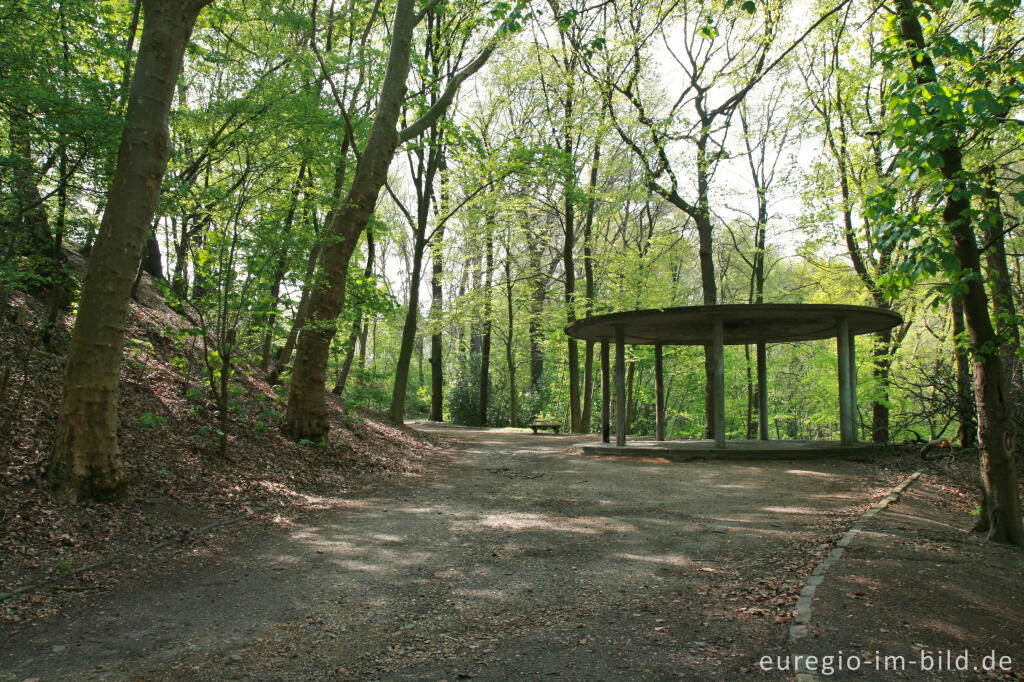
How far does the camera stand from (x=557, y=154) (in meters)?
15.5

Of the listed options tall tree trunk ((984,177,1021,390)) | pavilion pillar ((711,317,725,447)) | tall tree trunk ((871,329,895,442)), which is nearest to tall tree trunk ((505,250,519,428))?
pavilion pillar ((711,317,725,447))

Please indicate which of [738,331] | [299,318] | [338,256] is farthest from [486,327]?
[338,256]

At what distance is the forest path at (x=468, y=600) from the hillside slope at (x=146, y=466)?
0.54 metres

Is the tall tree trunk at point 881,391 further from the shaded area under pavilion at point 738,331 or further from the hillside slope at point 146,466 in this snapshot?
the hillside slope at point 146,466

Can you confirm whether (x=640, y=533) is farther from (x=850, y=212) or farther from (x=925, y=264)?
(x=850, y=212)

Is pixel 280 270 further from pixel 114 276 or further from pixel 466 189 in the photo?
pixel 466 189

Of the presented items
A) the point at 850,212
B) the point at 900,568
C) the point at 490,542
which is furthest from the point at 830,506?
the point at 850,212

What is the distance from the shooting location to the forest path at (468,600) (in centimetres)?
317

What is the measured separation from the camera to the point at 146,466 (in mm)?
6258

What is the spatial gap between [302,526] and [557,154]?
12.1 meters

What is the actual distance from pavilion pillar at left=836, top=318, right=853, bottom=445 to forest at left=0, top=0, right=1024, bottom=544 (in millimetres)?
907

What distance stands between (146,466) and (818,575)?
6.45 meters

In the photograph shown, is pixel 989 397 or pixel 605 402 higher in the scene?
pixel 989 397

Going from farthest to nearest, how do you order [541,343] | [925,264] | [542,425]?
1. [541,343]
2. [542,425]
3. [925,264]
